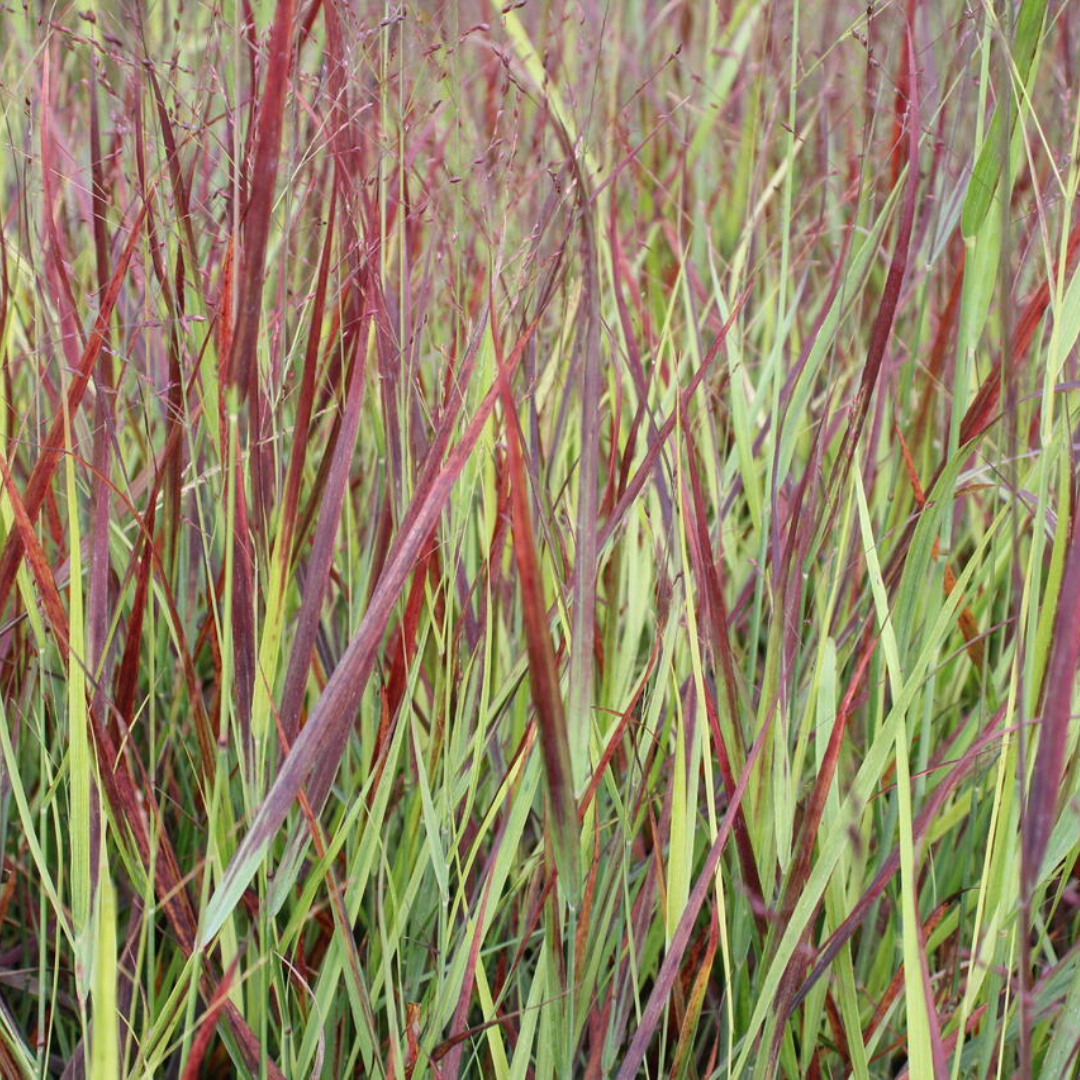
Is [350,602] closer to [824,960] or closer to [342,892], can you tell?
[342,892]

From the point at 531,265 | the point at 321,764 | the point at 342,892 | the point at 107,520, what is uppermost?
the point at 531,265

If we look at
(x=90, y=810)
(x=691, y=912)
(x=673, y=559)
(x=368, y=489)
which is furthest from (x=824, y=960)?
(x=368, y=489)

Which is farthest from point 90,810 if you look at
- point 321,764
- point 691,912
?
point 691,912

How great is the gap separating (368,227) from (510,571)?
29 cm

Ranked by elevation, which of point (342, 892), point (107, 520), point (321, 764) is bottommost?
point (342, 892)

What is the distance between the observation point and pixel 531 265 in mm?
600

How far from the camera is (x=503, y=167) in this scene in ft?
2.05

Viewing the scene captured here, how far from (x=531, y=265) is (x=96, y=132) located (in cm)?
29

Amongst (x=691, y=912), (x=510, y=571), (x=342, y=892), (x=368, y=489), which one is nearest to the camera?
(x=691, y=912)

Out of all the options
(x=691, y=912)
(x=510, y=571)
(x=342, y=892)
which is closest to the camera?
(x=691, y=912)

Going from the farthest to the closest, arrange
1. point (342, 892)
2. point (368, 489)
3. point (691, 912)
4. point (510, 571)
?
point (368, 489) < point (510, 571) < point (342, 892) < point (691, 912)

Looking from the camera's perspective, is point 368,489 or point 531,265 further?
point 368,489

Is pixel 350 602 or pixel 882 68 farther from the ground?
pixel 882 68

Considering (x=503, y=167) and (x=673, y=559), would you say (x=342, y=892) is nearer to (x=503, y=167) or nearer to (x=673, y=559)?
(x=673, y=559)
